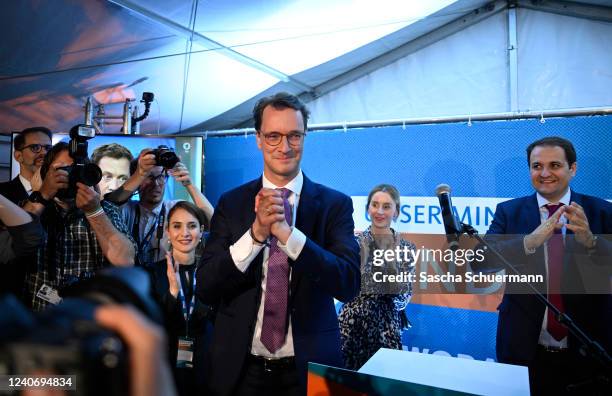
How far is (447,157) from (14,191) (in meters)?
2.75

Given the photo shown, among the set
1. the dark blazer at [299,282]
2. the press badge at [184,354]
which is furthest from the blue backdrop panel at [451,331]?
the dark blazer at [299,282]

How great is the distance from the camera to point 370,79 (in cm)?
560

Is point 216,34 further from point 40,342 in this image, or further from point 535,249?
point 40,342

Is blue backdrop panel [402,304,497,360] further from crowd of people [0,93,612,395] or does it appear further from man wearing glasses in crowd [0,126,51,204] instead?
man wearing glasses in crowd [0,126,51,204]

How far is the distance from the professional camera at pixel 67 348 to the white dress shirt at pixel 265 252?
3.73 feet

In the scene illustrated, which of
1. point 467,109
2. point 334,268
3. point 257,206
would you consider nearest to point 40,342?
point 257,206

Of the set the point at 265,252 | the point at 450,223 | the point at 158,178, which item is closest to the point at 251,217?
the point at 265,252

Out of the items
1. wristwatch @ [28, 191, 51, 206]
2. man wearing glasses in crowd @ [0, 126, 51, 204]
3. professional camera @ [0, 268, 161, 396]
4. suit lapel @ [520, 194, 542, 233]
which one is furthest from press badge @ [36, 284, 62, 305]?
suit lapel @ [520, 194, 542, 233]

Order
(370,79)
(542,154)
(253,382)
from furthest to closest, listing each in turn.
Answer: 1. (370,79)
2. (542,154)
3. (253,382)

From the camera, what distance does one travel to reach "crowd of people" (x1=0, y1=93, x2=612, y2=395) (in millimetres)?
1599

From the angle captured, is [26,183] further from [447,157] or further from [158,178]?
[447,157]

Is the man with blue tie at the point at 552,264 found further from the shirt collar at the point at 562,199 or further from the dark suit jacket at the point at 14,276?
the dark suit jacket at the point at 14,276

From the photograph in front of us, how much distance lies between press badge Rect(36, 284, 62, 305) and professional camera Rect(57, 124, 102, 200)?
405mm

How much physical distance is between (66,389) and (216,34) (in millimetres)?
3742
